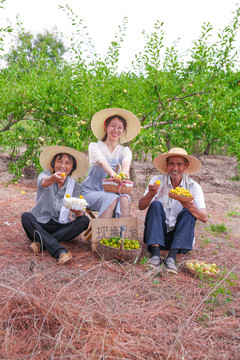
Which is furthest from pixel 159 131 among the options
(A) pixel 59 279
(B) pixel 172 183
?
(A) pixel 59 279

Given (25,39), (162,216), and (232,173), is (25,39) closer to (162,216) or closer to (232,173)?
(162,216)

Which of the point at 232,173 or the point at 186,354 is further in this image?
the point at 232,173

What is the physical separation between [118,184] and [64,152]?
82 centimetres

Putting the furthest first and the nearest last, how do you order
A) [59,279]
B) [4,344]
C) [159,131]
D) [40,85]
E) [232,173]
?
[232,173], [159,131], [40,85], [59,279], [4,344]

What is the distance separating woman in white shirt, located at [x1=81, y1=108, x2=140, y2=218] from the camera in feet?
12.3

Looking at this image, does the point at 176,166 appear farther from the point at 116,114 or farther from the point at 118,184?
the point at 116,114

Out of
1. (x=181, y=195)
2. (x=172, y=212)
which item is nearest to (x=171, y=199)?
(x=172, y=212)

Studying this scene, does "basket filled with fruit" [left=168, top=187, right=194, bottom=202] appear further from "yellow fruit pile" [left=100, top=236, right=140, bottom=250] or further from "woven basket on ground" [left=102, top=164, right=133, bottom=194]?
"yellow fruit pile" [left=100, top=236, right=140, bottom=250]

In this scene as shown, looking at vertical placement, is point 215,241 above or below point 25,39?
below

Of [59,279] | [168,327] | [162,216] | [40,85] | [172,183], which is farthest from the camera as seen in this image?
[40,85]

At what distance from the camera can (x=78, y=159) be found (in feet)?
12.9

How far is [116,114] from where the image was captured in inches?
161

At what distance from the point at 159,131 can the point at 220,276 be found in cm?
409

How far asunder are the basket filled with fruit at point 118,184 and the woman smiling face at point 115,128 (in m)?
0.63
